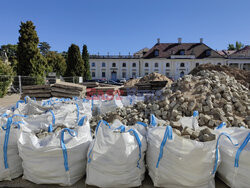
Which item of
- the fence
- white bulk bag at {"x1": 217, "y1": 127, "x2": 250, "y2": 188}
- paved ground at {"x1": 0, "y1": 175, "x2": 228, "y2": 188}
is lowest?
paved ground at {"x1": 0, "y1": 175, "x2": 228, "y2": 188}

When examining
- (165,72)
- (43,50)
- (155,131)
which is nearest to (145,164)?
(155,131)

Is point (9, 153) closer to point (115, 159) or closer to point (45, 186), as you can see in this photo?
point (45, 186)

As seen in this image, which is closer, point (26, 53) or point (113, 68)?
point (26, 53)

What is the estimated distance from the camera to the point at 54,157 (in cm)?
223

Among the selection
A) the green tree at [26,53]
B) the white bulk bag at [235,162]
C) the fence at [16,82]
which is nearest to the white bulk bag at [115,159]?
the white bulk bag at [235,162]

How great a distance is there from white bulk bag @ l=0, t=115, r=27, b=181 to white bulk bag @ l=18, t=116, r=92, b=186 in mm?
178

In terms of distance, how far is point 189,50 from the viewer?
128ft

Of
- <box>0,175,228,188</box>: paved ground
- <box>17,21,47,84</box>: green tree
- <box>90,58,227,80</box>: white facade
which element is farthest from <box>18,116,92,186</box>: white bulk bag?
<box>90,58,227,80</box>: white facade

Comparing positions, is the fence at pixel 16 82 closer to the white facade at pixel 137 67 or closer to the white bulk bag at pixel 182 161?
the white bulk bag at pixel 182 161

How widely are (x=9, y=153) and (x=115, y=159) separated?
5.23ft

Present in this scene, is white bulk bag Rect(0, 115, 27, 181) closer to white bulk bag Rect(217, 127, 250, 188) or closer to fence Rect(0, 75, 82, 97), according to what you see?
white bulk bag Rect(217, 127, 250, 188)

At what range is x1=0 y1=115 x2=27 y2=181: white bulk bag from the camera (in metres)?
2.37

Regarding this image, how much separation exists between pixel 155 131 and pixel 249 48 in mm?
49513

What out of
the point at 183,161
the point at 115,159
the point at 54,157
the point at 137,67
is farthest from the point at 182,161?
the point at 137,67
